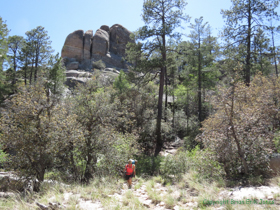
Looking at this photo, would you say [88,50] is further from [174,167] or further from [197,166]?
[197,166]

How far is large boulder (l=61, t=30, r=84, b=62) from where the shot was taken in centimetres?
4631

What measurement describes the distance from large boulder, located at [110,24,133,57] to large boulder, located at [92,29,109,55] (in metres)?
3.28

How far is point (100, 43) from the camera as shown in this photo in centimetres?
4766

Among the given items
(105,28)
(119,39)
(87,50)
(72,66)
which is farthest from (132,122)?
(105,28)

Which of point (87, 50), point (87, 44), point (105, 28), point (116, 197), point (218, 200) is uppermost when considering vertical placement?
point (105, 28)

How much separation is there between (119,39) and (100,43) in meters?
7.35

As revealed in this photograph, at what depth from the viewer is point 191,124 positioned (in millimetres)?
18766

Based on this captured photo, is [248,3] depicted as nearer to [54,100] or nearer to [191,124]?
[191,124]

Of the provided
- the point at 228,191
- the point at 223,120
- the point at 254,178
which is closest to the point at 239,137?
the point at 223,120

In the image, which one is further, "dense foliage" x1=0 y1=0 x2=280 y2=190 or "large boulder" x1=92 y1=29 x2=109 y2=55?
"large boulder" x1=92 y1=29 x2=109 y2=55

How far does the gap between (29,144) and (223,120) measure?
279 inches

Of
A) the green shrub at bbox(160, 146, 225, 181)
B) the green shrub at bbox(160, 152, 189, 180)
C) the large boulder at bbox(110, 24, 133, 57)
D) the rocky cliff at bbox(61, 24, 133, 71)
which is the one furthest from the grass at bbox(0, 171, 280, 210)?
the large boulder at bbox(110, 24, 133, 57)

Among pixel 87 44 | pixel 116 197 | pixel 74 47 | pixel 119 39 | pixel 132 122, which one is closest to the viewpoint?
pixel 116 197

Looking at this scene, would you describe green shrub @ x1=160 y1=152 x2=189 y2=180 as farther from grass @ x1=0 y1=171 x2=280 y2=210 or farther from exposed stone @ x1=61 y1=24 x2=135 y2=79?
exposed stone @ x1=61 y1=24 x2=135 y2=79
